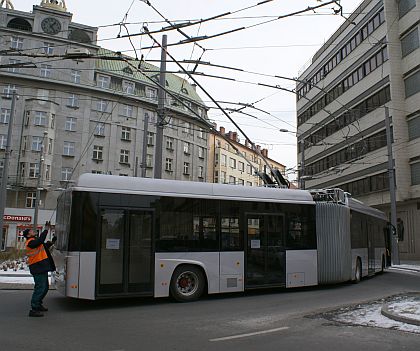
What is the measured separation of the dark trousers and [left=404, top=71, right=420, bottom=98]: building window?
32.0m

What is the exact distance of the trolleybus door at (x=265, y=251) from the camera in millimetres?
11969

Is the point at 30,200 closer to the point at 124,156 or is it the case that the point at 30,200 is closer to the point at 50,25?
the point at 124,156

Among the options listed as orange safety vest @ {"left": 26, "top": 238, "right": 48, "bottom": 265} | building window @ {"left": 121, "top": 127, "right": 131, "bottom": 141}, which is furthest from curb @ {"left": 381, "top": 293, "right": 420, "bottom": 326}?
building window @ {"left": 121, "top": 127, "right": 131, "bottom": 141}

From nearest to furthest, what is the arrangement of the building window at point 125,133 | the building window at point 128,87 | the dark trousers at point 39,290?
1. the dark trousers at point 39,290
2. the building window at point 125,133
3. the building window at point 128,87

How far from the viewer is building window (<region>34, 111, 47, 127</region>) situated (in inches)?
1872

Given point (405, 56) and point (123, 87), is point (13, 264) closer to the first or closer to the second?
point (405, 56)

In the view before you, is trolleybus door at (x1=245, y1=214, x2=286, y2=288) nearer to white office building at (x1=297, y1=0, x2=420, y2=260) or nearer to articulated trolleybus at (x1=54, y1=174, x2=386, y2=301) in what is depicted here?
articulated trolleybus at (x1=54, y1=174, x2=386, y2=301)

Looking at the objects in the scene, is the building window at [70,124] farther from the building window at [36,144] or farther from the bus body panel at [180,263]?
the bus body panel at [180,263]

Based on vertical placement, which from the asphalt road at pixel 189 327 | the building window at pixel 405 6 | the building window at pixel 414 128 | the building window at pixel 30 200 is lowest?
the asphalt road at pixel 189 327

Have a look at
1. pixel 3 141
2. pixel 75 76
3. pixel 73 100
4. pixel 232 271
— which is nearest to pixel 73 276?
pixel 232 271

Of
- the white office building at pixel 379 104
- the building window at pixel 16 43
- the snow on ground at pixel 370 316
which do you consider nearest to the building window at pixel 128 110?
the building window at pixel 16 43

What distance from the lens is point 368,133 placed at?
127ft

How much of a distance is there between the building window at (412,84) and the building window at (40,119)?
35.0 m

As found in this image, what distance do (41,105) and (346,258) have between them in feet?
137
